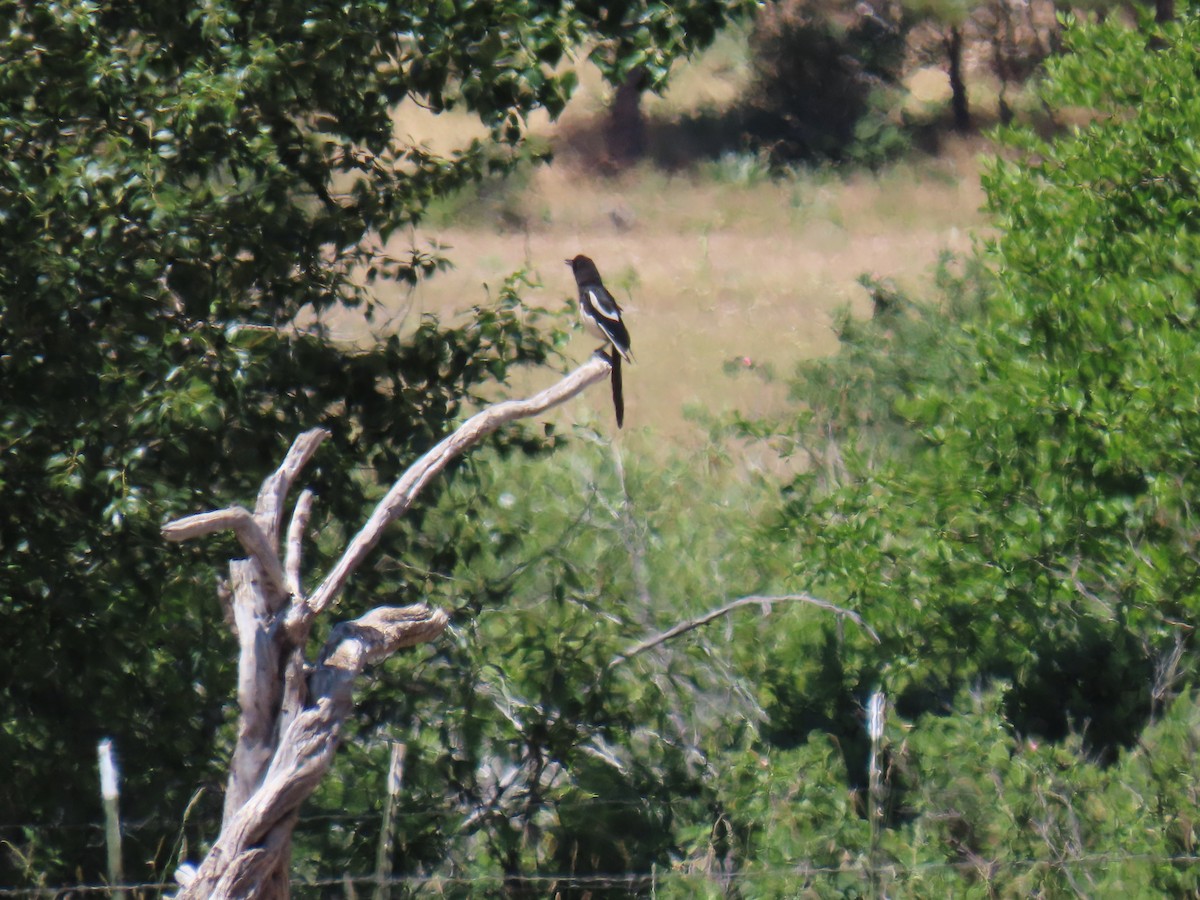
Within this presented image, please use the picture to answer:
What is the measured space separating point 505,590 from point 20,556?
1.95 metres

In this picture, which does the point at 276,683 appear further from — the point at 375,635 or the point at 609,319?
the point at 609,319

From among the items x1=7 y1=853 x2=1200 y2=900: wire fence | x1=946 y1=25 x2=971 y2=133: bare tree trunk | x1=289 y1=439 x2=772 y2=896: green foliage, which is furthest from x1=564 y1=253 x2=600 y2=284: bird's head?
x1=946 y1=25 x2=971 y2=133: bare tree trunk

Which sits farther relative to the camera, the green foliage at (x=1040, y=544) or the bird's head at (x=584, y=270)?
the bird's head at (x=584, y=270)

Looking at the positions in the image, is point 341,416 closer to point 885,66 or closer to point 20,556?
point 20,556

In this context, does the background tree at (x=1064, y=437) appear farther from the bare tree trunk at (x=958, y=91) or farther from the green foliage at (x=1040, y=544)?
the bare tree trunk at (x=958, y=91)

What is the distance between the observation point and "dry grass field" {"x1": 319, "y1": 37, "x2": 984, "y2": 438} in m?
20.3

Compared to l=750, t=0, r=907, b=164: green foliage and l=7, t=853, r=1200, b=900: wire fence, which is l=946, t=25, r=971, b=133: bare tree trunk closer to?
l=750, t=0, r=907, b=164: green foliage

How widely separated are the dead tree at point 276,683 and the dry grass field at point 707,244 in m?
13.4

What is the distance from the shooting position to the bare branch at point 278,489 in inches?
117

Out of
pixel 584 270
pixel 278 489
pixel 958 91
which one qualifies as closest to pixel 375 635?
pixel 278 489

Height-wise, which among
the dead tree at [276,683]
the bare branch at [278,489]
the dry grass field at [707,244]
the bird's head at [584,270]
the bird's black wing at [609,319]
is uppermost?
the bare branch at [278,489]

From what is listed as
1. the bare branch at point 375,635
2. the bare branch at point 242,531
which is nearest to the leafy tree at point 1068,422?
the bare branch at point 375,635

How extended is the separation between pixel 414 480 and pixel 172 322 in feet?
5.42

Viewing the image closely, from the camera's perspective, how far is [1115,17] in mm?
6398
